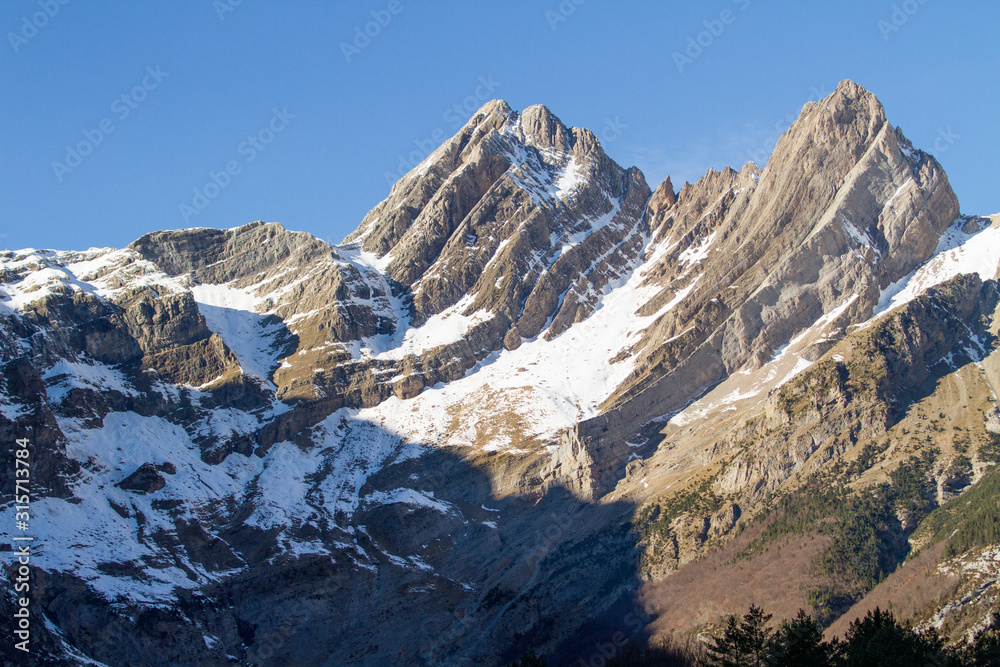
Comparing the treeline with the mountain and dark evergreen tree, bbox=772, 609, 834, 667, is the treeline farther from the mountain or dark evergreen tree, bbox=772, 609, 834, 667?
the mountain

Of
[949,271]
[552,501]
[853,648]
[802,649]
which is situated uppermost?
[949,271]

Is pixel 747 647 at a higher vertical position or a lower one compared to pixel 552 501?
lower

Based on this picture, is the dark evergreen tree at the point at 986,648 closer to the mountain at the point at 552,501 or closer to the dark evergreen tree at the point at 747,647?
the mountain at the point at 552,501

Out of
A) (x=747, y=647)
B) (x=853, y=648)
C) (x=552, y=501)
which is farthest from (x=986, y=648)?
(x=552, y=501)

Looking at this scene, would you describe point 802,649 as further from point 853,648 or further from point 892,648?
point 853,648

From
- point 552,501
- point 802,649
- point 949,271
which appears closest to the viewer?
point 802,649

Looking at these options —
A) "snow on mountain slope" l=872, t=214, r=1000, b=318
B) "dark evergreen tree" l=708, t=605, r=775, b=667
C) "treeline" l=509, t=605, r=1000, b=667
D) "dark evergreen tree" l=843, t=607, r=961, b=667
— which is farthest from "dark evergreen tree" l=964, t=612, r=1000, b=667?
"snow on mountain slope" l=872, t=214, r=1000, b=318

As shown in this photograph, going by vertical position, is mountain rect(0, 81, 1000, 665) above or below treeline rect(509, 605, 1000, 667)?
above

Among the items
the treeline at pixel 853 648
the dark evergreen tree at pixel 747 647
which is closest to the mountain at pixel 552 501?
the treeline at pixel 853 648

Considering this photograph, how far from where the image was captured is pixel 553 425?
190750mm

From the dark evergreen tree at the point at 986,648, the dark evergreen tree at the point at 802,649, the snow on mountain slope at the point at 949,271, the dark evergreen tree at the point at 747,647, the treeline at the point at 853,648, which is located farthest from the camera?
the snow on mountain slope at the point at 949,271

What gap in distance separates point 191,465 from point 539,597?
2843 inches

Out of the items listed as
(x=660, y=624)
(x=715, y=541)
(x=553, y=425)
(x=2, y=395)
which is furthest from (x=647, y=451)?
(x=2, y=395)

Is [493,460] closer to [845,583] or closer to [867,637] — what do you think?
[845,583]
